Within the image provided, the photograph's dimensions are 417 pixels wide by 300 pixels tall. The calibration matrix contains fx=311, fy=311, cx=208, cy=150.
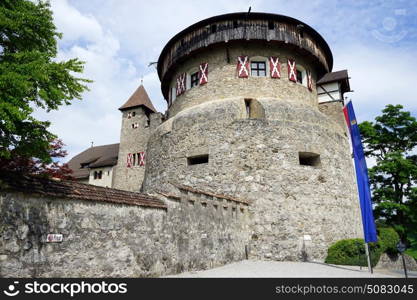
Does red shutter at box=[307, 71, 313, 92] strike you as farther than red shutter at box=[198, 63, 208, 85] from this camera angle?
Yes

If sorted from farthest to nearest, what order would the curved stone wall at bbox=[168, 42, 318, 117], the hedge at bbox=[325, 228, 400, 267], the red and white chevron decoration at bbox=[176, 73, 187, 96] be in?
the red and white chevron decoration at bbox=[176, 73, 187, 96] → the curved stone wall at bbox=[168, 42, 318, 117] → the hedge at bbox=[325, 228, 400, 267]

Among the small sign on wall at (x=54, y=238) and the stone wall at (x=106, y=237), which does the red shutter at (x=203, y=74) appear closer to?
the stone wall at (x=106, y=237)

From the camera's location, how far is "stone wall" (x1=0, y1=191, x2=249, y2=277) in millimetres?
4755

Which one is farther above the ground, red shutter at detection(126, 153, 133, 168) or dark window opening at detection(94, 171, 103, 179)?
red shutter at detection(126, 153, 133, 168)

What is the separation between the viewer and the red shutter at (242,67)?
48.7 feet

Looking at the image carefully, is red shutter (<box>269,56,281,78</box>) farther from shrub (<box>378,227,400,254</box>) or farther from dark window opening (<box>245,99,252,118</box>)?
shrub (<box>378,227,400,254</box>)

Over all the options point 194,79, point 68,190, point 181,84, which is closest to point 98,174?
point 181,84

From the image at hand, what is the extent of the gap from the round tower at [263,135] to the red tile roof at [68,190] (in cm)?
385

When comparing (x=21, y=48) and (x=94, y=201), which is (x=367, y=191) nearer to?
(x=94, y=201)

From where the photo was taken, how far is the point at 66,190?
5.63 metres

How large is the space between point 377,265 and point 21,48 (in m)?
12.6

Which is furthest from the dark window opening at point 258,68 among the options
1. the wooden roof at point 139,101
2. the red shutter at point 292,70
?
the wooden roof at point 139,101

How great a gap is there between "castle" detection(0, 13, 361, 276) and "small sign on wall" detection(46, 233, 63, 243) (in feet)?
3.75

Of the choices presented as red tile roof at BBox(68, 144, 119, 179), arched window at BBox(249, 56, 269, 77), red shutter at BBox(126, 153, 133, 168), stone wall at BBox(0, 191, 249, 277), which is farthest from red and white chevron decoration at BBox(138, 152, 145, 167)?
stone wall at BBox(0, 191, 249, 277)
